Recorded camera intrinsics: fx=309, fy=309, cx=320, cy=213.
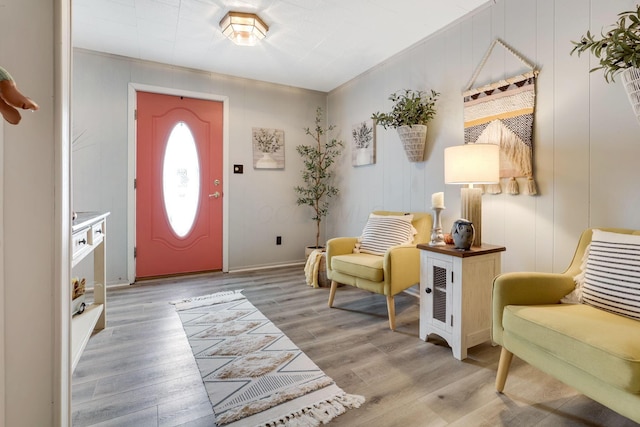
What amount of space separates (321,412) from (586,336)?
1047mm

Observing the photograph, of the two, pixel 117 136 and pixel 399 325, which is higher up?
pixel 117 136

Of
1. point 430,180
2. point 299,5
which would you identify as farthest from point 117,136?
point 430,180

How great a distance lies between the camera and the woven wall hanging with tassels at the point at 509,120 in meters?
2.02

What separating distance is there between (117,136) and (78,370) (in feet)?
7.97

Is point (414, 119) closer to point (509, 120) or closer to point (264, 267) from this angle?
point (509, 120)

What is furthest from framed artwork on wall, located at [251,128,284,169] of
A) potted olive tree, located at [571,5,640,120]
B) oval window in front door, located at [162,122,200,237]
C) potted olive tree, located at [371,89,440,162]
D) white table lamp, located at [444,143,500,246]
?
potted olive tree, located at [571,5,640,120]

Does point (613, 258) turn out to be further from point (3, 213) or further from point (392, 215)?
point (3, 213)

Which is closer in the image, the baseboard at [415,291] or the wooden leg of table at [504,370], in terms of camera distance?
the wooden leg of table at [504,370]

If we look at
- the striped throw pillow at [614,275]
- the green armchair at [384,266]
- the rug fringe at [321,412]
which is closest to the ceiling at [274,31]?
the green armchair at [384,266]

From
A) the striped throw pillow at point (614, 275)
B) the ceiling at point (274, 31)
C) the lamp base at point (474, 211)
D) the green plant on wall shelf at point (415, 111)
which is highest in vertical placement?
the ceiling at point (274, 31)

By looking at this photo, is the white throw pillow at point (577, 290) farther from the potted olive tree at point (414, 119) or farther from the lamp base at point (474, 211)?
the potted olive tree at point (414, 119)

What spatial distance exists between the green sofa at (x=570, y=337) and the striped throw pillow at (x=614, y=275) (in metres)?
0.05

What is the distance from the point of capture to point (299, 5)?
2309 millimetres

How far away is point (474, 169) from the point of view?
Answer: 6.21ft
